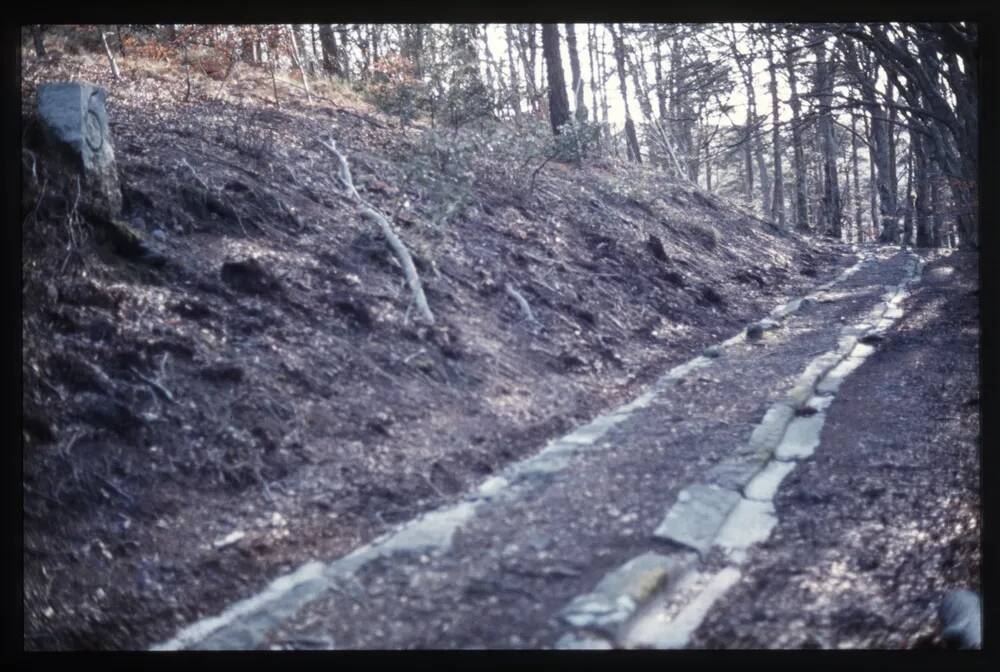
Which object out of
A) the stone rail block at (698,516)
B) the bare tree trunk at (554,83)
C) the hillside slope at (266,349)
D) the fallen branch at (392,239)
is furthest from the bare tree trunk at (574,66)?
the stone rail block at (698,516)

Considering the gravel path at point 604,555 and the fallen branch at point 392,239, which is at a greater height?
the fallen branch at point 392,239

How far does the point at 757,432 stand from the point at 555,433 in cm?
96

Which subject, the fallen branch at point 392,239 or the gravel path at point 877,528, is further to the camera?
the fallen branch at point 392,239

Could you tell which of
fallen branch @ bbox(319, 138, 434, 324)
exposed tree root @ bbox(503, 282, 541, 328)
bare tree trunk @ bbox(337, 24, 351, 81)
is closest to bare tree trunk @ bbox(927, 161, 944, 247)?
exposed tree root @ bbox(503, 282, 541, 328)

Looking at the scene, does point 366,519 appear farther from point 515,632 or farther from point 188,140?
point 188,140

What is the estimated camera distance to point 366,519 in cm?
262

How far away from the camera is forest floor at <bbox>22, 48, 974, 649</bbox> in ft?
7.88

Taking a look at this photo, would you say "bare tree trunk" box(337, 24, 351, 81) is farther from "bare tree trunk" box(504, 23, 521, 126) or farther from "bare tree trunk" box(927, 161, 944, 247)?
"bare tree trunk" box(927, 161, 944, 247)

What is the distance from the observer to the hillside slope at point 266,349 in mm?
2422

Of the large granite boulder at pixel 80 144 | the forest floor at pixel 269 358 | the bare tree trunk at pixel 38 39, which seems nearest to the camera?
the forest floor at pixel 269 358

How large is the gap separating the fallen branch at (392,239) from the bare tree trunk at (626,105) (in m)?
3.48

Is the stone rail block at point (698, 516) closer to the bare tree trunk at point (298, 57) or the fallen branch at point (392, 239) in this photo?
the fallen branch at point (392, 239)

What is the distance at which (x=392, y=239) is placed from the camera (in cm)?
423

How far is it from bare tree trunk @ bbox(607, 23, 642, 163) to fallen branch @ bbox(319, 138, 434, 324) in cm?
348
